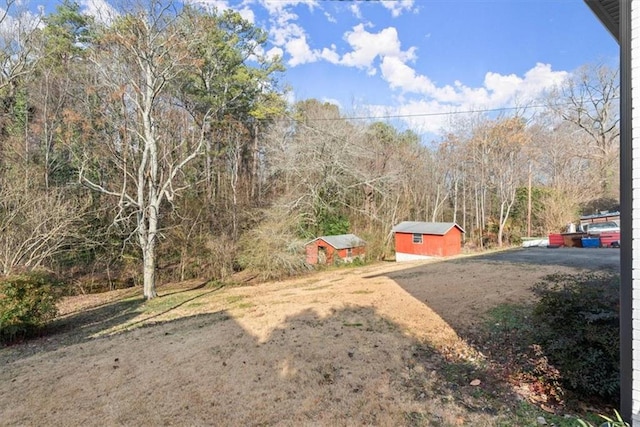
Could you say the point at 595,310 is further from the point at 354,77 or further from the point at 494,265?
the point at 354,77

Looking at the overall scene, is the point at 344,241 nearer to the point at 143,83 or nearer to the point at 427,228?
the point at 427,228

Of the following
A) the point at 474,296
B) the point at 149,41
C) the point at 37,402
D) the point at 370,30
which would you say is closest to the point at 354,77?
the point at 370,30

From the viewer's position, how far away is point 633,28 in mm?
2441

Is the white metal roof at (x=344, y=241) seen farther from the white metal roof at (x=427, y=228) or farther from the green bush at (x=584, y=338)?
the green bush at (x=584, y=338)

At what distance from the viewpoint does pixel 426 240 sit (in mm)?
19344

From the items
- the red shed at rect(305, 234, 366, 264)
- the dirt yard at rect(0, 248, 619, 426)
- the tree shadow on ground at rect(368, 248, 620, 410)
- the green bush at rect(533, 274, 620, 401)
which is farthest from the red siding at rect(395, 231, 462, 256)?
the green bush at rect(533, 274, 620, 401)

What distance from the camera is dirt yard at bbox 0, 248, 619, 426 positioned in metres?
3.29

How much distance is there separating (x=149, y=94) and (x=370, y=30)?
10233 millimetres

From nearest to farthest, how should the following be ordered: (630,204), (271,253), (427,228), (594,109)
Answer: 1. (630,204)
2. (271,253)
3. (427,228)
4. (594,109)

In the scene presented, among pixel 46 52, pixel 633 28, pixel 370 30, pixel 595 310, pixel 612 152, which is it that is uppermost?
pixel 370 30

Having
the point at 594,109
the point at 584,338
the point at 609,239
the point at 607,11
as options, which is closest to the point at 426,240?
the point at 609,239

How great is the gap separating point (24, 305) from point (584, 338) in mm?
9789

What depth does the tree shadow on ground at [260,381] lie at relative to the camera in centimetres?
323

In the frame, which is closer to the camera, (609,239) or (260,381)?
(260,381)
